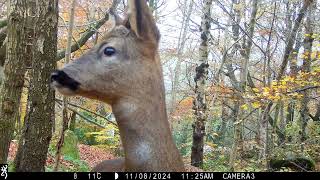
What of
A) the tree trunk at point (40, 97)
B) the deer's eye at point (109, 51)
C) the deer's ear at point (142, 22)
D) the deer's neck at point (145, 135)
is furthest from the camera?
the tree trunk at point (40, 97)

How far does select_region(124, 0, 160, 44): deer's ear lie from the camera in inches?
137

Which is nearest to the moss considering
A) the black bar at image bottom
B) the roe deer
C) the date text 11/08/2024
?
the black bar at image bottom

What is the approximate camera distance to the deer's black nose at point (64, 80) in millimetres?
3395

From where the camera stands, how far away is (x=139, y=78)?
3.51 metres

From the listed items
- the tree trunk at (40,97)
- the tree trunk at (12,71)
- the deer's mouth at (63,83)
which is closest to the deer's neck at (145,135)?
the deer's mouth at (63,83)

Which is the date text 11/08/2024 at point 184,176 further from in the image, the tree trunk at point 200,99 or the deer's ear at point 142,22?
the tree trunk at point 200,99

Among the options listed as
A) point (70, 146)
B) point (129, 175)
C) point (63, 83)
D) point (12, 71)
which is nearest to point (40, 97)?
point (12, 71)

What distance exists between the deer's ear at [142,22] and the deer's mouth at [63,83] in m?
0.64

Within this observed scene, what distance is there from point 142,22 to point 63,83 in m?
0.78

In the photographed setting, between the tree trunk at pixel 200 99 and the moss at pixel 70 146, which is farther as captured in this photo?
the moss at pixel 70 146

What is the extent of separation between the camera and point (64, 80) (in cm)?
343

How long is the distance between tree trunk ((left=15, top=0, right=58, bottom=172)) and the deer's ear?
1.23 metres

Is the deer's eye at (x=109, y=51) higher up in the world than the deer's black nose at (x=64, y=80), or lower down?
higher up

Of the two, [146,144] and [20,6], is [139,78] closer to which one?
[146,144]
